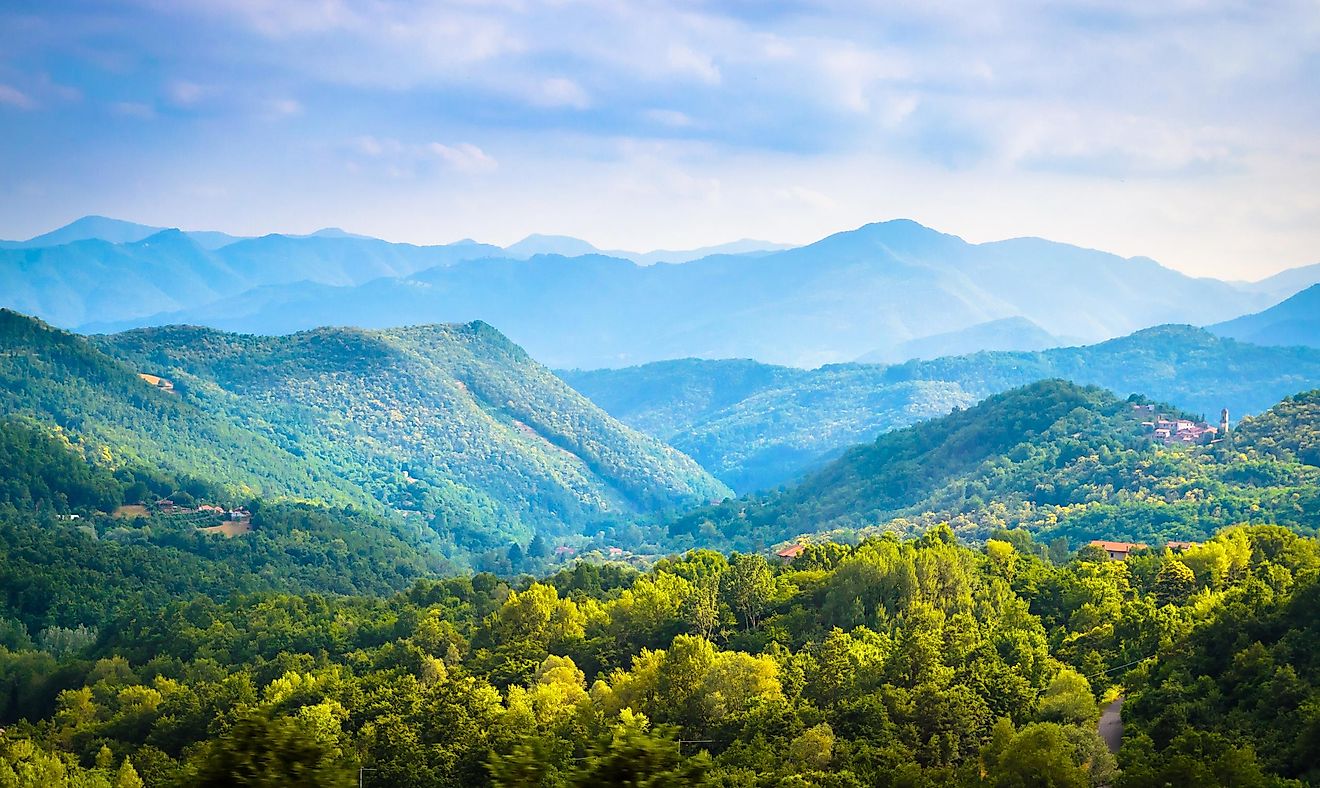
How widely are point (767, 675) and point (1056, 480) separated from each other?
95.1 metres

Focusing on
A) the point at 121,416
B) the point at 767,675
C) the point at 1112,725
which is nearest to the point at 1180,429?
the point at 1112,725

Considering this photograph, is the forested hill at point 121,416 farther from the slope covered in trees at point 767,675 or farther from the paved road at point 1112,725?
the paved road at point 1112,725

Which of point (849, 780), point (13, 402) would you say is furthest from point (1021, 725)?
point (13, 402)

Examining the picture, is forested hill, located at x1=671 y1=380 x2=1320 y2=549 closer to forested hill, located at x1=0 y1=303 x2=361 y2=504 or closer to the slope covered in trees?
the slope covered in trees

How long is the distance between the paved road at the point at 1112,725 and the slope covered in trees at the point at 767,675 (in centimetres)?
105

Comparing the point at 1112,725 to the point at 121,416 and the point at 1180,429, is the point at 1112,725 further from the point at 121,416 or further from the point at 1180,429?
the point at 121,416

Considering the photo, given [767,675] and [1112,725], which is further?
[767,675]

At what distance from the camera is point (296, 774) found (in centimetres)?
1994

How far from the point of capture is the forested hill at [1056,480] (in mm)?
118938

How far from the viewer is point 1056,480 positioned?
144750 millimetres

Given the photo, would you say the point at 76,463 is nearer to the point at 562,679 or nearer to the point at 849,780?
the point at 562,679

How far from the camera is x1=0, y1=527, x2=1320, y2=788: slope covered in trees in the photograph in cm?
4709

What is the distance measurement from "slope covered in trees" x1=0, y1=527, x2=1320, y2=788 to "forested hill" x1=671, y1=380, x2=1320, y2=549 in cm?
4054

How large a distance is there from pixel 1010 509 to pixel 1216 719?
3690 inches
